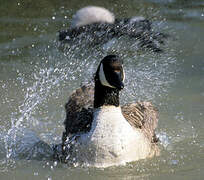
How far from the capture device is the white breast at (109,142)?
5.92 m

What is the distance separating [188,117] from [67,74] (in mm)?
2838

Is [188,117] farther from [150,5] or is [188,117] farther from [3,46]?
[150,5]

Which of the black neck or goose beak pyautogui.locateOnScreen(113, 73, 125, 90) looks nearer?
goose beak pyautogui.locateOnScreen(113, 73, 125, 90)

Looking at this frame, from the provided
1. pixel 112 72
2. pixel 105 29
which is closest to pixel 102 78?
pixel 112 72

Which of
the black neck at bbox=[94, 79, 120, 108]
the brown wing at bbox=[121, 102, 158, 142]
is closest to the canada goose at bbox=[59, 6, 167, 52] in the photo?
the brown wing at bbox=[121, 102, 158, 142]

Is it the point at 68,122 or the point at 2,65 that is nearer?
the point at 68,122

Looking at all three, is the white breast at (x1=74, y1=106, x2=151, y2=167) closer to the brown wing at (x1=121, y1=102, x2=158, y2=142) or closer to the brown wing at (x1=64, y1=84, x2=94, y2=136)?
the brown wing at (x1=64, y1=84, x2=94, y2=136)

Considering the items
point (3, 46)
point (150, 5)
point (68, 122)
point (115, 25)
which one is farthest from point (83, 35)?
point (68, 122)

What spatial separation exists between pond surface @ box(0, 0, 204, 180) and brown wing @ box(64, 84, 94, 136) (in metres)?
0.43

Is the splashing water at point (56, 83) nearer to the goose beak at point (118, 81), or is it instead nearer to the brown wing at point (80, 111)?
the brown wing at point (80, 111)

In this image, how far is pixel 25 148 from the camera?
6.83 meters

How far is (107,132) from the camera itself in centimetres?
596

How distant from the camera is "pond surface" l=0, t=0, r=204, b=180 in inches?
243

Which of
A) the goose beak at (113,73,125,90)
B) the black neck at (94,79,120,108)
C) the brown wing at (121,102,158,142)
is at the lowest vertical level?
the brown wing at (121,102,158,142)
